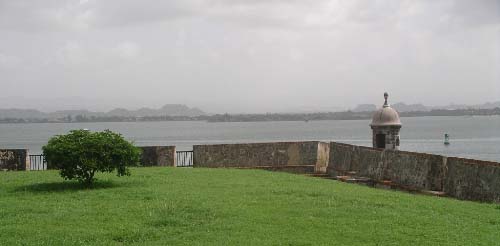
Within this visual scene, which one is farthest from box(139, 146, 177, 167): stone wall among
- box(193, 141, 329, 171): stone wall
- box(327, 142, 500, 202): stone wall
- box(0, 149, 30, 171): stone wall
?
box(327, 142, 500, 202): stone wall

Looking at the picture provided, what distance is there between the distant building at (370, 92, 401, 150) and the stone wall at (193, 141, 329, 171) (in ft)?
7.28

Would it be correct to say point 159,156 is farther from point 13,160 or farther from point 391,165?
point 391,165

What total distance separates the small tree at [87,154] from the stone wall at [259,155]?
867 cm

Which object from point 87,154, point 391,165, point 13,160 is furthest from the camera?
point 13,160

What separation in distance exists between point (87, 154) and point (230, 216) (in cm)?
547

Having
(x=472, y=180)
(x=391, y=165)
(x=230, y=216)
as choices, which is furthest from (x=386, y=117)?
(x=230, y=216)

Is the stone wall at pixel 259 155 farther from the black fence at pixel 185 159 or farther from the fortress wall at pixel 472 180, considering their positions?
the fortress wall at pixel 472 180

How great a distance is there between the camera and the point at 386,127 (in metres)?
23.5

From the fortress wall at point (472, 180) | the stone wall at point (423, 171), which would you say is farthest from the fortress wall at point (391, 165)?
the fortress wall at point (472, 180)

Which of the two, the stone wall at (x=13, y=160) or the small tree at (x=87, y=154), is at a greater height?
the small tree at (x=87, y=154)

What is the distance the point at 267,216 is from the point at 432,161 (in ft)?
26.4

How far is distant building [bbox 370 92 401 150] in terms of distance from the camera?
23469 mm

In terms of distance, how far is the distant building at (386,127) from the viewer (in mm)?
23469

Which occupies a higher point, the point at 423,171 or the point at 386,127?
the point at 386,127
